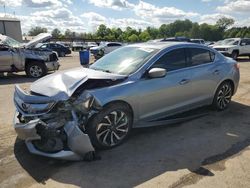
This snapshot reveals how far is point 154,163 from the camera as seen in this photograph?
14.1ft

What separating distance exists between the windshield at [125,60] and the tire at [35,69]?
7.88m

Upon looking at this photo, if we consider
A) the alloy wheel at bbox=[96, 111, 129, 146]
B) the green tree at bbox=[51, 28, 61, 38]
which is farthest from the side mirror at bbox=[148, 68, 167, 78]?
the green tree at bbox=[51, 28, 61, 38]

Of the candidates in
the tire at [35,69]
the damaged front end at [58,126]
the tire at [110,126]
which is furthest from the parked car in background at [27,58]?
the tire at [110,126]

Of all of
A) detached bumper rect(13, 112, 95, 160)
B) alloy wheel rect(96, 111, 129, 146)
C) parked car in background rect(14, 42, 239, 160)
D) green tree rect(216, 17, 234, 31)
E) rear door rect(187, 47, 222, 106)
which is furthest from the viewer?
green tree rect(216, 17, 234, 31)

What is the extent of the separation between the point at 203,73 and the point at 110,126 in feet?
8.12

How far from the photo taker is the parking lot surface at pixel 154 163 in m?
3.83

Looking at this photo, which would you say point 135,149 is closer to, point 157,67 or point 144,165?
point 144,165

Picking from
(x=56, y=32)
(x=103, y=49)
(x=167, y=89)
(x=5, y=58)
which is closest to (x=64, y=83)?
(x=167, y=89)

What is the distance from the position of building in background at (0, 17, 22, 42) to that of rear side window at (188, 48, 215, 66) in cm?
3859

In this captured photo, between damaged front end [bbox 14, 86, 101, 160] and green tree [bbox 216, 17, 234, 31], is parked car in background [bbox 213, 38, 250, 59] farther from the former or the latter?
green tree [bbox 216, 17, 234, 31]

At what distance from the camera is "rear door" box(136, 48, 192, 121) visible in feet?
16.8

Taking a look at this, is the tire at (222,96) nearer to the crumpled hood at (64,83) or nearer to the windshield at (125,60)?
the windshield at (125,60)

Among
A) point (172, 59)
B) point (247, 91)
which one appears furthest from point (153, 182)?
point (247, 91)

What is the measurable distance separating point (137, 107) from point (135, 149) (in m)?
0.68
